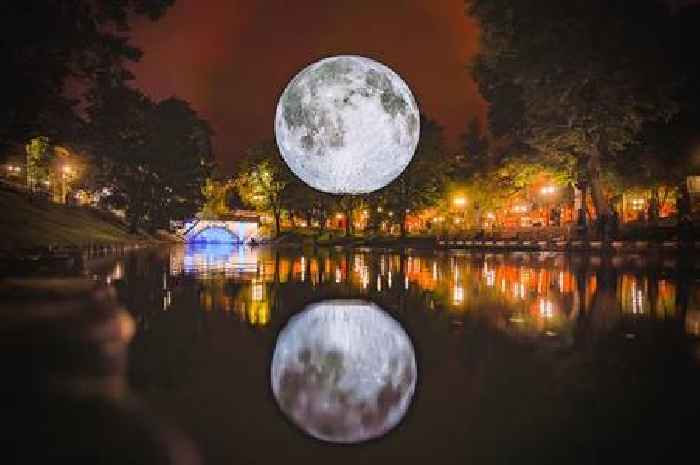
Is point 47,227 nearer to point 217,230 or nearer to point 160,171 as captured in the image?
point 160,171

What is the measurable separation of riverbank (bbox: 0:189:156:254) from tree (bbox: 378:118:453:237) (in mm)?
27114

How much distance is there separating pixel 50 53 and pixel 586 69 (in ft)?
93.0

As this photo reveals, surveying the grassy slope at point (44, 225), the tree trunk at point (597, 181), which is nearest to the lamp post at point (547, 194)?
the tree trunk at point (597, 181)

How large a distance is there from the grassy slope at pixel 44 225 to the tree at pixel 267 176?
2502 cm

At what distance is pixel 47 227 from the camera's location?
41.3 meters

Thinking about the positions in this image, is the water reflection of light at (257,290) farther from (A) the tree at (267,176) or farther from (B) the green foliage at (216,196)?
(B) the green foliage at (216,196)

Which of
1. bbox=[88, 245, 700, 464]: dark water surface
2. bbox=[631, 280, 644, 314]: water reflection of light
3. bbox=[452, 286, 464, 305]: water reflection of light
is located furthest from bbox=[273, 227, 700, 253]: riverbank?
bbox=[88, 245, 700, 464]: dark water surface

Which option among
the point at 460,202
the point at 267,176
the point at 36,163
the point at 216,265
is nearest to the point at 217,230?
the point at 267,176

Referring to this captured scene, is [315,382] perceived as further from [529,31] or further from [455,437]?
[529,31]

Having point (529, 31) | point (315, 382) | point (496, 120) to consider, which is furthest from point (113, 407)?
point (496, 120)

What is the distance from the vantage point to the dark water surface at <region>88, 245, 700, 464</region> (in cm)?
396

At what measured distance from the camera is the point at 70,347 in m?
7.29

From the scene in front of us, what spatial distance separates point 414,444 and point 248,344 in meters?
3.78

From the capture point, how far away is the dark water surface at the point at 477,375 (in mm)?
3961
